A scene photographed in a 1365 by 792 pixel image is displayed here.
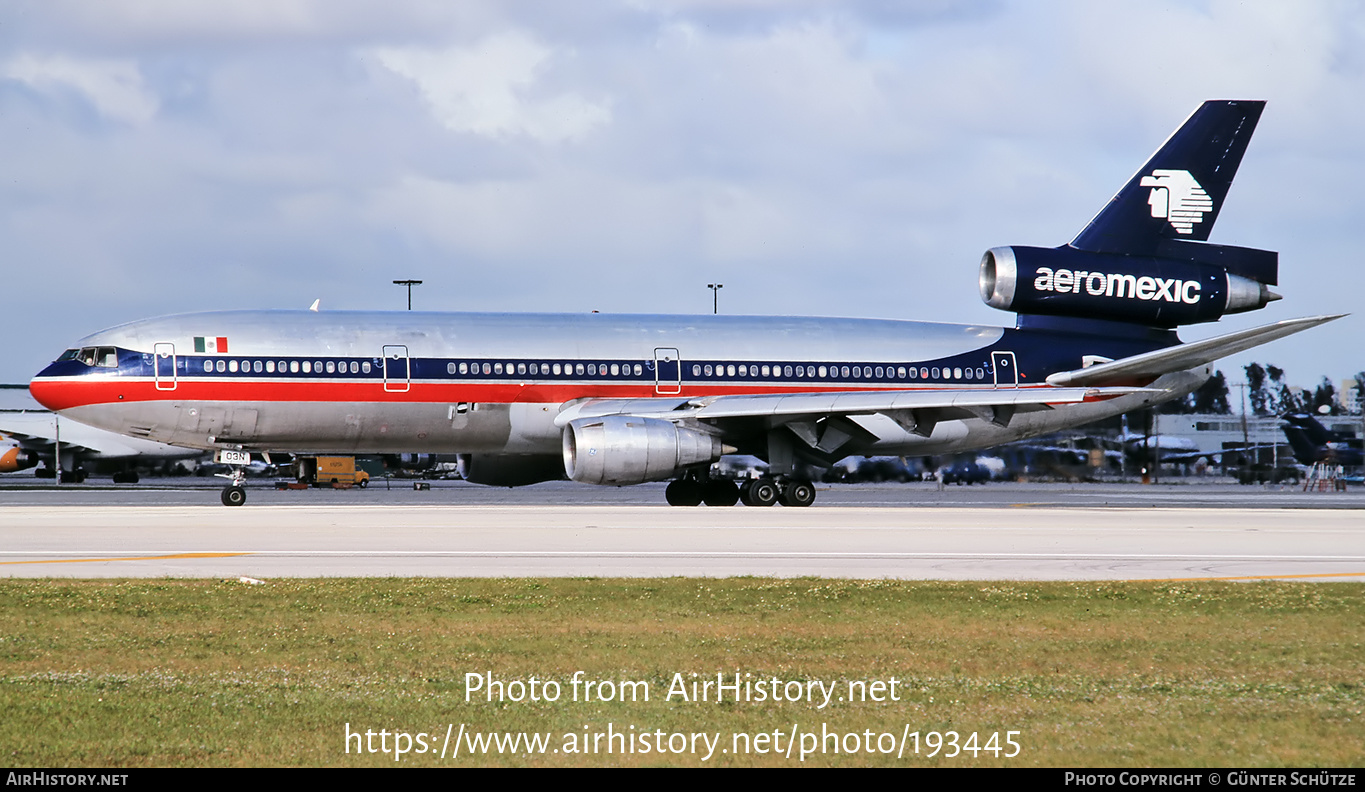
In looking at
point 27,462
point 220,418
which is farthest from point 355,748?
point 27,462

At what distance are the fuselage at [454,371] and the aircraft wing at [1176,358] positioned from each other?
2.52ft

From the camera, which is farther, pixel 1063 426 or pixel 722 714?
pixel 1063 426

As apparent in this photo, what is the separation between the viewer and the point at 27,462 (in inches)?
2537

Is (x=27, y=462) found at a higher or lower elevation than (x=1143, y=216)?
lower

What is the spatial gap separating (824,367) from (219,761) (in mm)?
24485

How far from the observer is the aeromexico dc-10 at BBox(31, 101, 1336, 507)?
2705 centimetres

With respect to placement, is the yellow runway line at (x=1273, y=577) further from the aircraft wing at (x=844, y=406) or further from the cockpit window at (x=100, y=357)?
the cockpit window at (x=100, y=357)

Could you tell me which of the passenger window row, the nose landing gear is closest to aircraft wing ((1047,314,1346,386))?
the passenger window row

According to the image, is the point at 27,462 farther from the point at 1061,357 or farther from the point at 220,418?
the point at 1061,357

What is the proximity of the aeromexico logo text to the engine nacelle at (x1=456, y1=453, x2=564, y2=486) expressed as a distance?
1284 centimetres

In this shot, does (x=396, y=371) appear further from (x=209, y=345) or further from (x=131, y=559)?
(x=131, y=559)

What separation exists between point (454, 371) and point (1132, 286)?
1591 centimetres

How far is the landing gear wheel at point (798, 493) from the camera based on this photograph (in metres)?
28.8

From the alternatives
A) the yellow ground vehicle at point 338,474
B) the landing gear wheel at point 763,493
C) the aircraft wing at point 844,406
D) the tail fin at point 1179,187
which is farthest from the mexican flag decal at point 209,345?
the yellow ground vehicle at point 338,474
